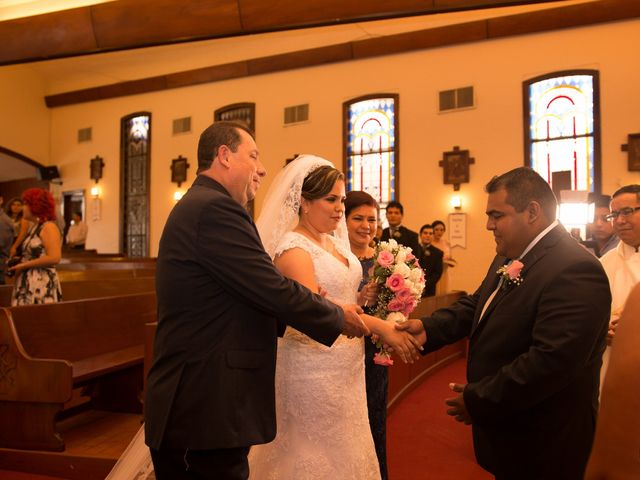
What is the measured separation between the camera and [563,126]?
10711 millimetres

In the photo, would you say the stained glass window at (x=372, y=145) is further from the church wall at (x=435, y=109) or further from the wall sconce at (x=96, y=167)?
the wall sconce at (x=96, y=167)

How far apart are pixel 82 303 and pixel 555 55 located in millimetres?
9634

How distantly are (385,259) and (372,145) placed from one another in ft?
32.7

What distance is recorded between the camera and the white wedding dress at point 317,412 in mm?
2492

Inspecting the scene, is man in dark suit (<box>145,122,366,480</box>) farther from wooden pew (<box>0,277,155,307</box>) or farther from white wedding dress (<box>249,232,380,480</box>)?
wooden pew (<box>0,277,155,307</box>)

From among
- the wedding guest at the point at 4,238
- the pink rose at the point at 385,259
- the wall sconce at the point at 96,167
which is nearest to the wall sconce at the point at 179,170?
the wall sconce at the point at 96,167

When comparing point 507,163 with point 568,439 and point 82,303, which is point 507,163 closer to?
point 82,303

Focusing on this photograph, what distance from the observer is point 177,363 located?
1779 mm

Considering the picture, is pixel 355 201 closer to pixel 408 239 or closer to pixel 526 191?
pixel 526 191

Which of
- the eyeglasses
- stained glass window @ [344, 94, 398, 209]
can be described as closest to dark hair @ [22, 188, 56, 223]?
the eyeglasses

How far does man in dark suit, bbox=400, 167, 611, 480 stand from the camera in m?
1.75

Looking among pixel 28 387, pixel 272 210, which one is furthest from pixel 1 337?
pixel 272 210

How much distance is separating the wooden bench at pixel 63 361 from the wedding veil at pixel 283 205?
5.19ft

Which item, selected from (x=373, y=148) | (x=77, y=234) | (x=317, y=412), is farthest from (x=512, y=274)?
(x=77, y=234)
